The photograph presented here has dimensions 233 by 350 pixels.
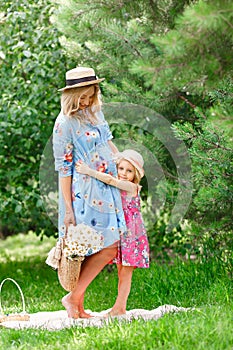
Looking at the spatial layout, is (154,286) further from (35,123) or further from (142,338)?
(35,123)

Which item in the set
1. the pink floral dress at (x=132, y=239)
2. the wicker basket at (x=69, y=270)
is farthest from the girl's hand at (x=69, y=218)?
the pink floral dress at (x=132, y=239)

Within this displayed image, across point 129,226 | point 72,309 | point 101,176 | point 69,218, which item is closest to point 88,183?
point 101,176

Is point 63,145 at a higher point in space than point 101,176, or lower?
higher

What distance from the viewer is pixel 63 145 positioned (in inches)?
161

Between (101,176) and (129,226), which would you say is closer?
(101,176)

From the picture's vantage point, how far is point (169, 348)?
328 cm

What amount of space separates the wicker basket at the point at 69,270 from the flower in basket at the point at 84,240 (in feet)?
0.19

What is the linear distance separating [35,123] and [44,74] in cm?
42

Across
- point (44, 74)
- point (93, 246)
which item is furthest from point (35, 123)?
point (93, 246)

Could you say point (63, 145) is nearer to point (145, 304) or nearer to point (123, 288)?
point (123, 288)

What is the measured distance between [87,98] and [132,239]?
2.87 ft

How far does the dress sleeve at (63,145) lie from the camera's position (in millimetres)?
4090

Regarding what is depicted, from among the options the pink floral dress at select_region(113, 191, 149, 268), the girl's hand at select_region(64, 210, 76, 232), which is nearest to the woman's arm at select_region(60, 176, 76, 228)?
the girl's hand at select_region(64, 210, 76, 232)

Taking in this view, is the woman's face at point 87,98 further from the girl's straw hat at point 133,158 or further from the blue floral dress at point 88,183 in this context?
the girl's straw hat at point 133,158
